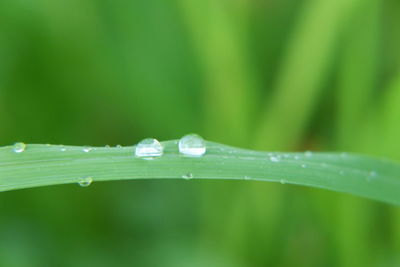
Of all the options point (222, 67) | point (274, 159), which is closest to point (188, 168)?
point (274, 159)

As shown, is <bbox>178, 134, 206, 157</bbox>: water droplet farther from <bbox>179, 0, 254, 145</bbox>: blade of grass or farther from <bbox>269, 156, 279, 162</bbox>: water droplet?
<bbox>179, 0, 254, 145</bbox>: blade of grass

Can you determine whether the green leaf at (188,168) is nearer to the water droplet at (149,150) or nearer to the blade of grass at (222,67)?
the water droplet at (149,150)

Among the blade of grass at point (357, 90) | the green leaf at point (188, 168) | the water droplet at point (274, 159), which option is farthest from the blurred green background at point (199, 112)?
the water droplet at point (274, 159)

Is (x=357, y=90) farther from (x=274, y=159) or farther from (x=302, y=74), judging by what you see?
(x=274, y=159)

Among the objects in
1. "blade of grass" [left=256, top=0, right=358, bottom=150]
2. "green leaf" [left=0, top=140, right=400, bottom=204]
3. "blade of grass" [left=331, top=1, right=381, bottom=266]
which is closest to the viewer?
"green leaf" [left=0, top=140, right=400, bottom=204]

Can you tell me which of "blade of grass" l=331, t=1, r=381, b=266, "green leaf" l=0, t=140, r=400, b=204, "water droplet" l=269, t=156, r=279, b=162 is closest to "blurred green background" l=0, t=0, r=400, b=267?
"blade of grass" l=331, t=1, r=381, b=266
